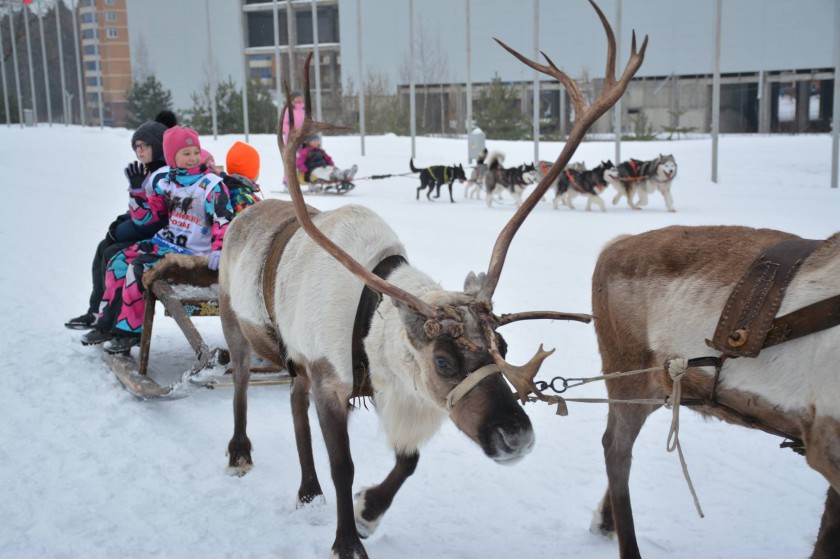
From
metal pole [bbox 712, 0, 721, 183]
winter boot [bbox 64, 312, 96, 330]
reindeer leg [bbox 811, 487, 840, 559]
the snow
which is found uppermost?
metal pole [bbox 712, 0, 721, 183]

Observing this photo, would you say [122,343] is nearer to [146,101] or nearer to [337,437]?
[337,437]

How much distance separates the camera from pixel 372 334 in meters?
3.25

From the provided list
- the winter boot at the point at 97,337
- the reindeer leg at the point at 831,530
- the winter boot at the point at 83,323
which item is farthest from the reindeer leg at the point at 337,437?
the winter boot at the point at 83,323

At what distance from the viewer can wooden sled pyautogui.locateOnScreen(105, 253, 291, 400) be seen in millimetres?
4867

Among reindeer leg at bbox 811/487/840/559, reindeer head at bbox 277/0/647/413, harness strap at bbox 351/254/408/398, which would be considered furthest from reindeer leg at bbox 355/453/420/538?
reindeer leg at bbox 811/487/840/559

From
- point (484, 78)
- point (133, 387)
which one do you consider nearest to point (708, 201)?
point (133, 387)

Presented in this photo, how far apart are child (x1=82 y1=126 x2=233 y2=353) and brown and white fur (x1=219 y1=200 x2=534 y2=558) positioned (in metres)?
1.23

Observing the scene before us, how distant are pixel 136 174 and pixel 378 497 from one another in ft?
12.1

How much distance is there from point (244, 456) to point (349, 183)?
48.8ft

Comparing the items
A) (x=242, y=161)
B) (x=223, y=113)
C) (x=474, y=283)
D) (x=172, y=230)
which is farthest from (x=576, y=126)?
(x=223, y=113)

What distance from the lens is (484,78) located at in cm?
3247

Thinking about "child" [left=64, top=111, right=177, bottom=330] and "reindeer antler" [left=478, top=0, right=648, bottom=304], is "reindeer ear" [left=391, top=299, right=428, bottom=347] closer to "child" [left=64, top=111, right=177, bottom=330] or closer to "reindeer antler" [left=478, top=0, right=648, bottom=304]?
"reindeer antler" [left=478, top=0, right=648, bottom=304]

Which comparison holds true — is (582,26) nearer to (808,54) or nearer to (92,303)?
(808,54)

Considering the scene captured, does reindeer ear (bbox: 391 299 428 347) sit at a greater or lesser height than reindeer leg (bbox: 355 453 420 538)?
greater
